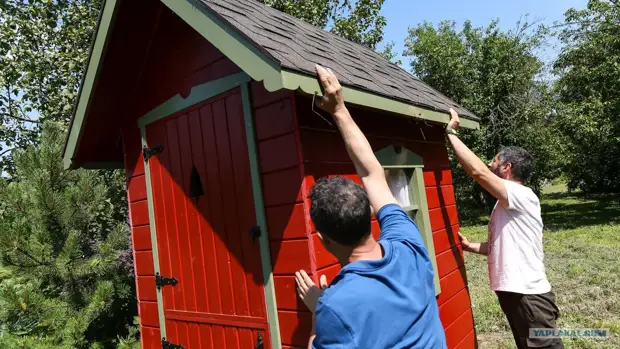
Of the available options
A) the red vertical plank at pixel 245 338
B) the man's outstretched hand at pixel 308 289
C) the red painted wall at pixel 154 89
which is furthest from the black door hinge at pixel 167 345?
the man's outstretched hand at pixel 308 289

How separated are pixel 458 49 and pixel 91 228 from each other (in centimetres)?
1607

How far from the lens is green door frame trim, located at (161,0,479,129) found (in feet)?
7.09

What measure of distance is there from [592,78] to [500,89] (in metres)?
2.94

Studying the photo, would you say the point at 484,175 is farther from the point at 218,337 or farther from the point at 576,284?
the point at 576,284

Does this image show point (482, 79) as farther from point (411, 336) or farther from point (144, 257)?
point (411, 336)

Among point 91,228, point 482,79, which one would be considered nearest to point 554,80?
point 482,79

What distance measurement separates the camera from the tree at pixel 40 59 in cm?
805

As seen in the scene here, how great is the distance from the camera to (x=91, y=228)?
5.41 m

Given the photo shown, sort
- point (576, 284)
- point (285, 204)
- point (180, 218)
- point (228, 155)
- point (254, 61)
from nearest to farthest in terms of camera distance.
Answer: point (254, 61)
point (285, 204)
point (228, 155)
point (180, 218)
point (576, 284)

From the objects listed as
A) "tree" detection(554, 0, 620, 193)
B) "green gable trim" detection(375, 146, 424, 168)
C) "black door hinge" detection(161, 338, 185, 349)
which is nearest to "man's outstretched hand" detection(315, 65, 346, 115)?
"green gable trim" detection(375, 146, 424, 168)

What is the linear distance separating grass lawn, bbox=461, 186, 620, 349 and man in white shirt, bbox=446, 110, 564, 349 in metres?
2.18

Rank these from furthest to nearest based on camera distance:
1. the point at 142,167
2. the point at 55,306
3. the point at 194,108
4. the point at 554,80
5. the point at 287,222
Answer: the point at 554,80 → the point at 55,306 → the point at 142,167 → the point at 194,108 → the point at 287,222

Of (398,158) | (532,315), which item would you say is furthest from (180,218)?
(532,315)

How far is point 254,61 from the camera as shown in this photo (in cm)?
229
